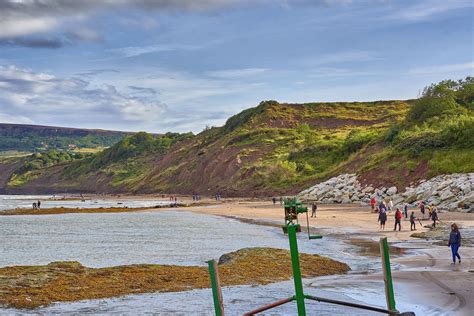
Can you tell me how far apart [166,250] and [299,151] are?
244ft

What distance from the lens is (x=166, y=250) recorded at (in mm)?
34219

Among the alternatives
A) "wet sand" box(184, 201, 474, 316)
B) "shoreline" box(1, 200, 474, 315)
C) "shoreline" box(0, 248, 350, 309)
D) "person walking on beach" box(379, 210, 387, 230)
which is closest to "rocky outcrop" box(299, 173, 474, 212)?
"wet sand" box(184, 201, 474, 316)

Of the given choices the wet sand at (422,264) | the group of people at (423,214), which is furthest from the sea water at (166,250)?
the group of people at (423,214)

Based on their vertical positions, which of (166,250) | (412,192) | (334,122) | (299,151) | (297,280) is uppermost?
(334,122)

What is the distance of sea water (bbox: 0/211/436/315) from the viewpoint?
18.1 m

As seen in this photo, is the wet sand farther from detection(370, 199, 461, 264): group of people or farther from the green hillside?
the green hillside

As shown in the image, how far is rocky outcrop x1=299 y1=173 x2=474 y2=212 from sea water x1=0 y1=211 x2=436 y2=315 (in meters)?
15.5

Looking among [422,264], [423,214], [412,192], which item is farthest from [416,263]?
[412,192]

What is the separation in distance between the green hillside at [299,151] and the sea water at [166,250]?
2379cm

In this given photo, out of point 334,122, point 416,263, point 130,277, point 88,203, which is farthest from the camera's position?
point 334,122

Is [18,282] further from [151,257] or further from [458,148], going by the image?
[458,148]

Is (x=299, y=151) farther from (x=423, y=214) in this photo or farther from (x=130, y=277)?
(x=130, y=277)

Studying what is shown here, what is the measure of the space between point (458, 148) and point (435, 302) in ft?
165

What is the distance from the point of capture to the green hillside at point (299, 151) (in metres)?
67.0
